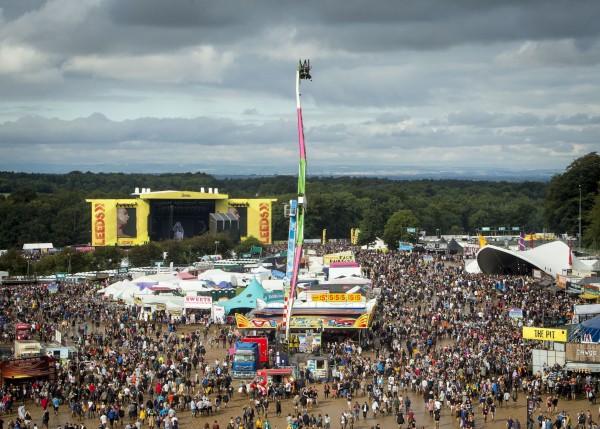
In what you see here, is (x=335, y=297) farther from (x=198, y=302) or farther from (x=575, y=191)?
(x=575, y=191)

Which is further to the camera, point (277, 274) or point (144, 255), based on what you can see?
point (144, 255)

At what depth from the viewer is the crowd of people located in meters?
26.3

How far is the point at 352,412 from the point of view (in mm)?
26391

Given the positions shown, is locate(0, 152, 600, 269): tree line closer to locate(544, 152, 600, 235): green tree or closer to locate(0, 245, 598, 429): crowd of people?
locate(544, 152, 600, 235): green tree

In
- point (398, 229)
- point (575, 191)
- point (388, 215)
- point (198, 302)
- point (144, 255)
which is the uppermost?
point (575, 191)

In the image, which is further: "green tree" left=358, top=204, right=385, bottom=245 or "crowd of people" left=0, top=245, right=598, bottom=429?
"green tree" left=358, top=204, right=385, bottom=245

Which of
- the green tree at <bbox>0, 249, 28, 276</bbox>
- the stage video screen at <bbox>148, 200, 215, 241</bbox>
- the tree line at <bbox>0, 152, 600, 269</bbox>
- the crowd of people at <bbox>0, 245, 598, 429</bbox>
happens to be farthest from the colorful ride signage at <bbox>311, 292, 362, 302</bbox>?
the stage video screen at <bbox>148, 200, 215, 241</bbox>

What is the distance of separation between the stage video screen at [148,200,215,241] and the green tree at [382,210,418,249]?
1651 centimetres

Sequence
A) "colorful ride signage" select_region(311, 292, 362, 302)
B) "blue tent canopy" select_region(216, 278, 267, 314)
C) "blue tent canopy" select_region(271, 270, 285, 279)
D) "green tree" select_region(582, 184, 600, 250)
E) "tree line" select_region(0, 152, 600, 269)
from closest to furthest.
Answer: "colorful ride signage" select_region(311, 292, 362, 302)
"blue tent canopy" select_region(216, 278, 267, 314)
"blue tent canopy" select_region(271, 270, 285, 279)
"green tree" select_region(582, 184, 600, 250)
"tree line" select_region(0, 152, 600, 269)

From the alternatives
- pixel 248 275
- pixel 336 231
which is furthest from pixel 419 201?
pixel 248 275

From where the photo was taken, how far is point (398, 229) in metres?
83.2

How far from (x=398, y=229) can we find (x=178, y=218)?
20104 millimetres

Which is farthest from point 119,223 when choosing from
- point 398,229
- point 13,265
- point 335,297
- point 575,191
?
point 335,297

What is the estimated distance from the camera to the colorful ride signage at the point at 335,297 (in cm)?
3794
